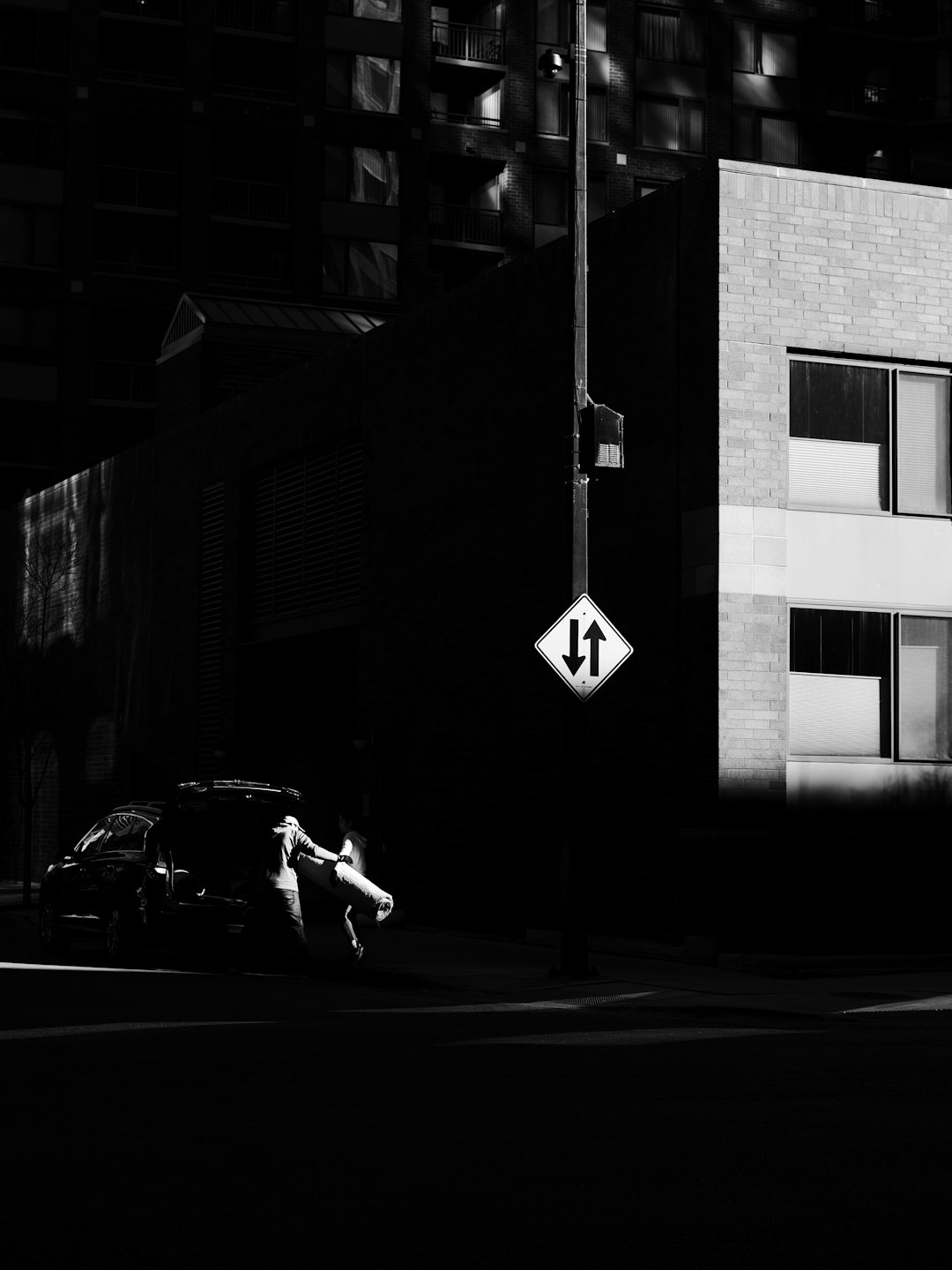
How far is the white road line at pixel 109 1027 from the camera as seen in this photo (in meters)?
12.4

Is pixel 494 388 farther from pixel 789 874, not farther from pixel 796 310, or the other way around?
pixel 789 874

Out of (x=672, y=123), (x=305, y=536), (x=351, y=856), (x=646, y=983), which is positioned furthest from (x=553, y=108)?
(x=646, y=983)

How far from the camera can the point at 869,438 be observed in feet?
64.1

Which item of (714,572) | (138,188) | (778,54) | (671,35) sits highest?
(671,35)

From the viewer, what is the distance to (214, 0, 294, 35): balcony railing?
5681 centimetres

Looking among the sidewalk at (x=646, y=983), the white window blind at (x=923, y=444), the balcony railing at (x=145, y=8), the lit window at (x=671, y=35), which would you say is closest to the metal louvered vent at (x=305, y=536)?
the sidewalk at (x=646, y=983)

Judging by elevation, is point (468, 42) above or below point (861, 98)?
above

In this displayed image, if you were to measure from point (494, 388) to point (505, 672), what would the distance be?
330 centimetres

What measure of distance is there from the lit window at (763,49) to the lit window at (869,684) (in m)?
43.4

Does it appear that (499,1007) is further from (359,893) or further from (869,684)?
(869,684)

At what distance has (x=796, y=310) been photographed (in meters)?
19.1

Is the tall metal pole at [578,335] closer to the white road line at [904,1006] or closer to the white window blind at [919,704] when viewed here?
the white window blind at [919,704]

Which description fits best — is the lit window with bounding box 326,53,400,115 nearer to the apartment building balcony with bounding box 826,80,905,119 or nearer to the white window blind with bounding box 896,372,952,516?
the apartment building balcony with bounding box 826,80,905,119

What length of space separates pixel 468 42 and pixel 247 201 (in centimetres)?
821
